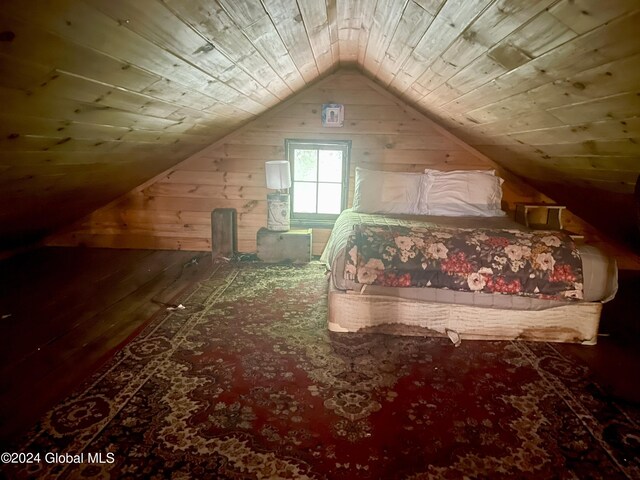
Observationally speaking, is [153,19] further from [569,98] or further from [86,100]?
[569,98]

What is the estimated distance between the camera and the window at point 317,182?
3.83 meters

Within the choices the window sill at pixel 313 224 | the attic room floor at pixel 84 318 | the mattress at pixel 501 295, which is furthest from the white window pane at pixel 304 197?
the mattress at pixel 501 295

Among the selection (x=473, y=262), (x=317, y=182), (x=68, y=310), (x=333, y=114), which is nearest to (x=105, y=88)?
(x=68, y=310)

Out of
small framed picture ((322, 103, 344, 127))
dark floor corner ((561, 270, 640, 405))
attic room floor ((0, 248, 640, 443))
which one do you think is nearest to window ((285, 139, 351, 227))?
small framed picture ((322, 103, 344, 127))

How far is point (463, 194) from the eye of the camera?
3305mm

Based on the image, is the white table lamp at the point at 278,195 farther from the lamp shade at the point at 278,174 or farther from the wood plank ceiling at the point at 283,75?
the wood plank ceiling at the point at 283,75

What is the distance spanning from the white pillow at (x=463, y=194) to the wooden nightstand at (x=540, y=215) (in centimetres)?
23

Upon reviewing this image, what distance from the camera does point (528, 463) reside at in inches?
53.2

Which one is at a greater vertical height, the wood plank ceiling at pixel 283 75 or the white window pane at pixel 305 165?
the wood plank ceiling at pixel 283 75

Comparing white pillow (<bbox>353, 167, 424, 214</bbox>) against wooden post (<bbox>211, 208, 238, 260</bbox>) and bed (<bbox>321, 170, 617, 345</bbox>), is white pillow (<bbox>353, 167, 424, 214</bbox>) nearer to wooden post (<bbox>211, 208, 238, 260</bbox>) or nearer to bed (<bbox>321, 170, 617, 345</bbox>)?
bed (<bbox>321, 170, 617, 345</bbox>)

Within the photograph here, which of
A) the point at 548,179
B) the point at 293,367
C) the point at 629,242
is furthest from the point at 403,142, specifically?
the point at 293,367

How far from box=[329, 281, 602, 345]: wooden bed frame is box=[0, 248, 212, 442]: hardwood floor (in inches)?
50.3

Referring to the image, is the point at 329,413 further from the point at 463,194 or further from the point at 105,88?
the point at 463,194

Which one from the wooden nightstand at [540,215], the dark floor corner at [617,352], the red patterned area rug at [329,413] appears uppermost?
the wooden nightstand at [540,215]
